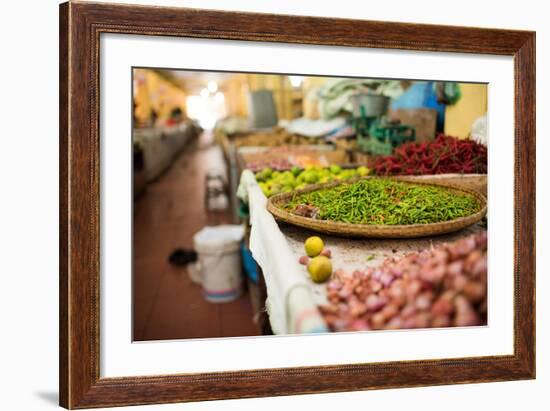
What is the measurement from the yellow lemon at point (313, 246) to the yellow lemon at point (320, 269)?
0.07 meters

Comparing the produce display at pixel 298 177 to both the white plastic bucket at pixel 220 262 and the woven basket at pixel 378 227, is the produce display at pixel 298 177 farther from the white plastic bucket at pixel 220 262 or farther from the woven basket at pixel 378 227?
the white plastic bucket at pixel 220 262

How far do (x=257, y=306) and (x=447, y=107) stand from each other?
1658 mm

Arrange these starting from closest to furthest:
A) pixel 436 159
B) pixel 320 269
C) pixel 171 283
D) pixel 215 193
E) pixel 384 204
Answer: pixel 320 269 → pixel 384 204 → pixel 436 159 → pixel 171 283 → pixel 215 193

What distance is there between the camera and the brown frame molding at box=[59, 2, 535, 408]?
1441 mm

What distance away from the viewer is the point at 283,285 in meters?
1.43

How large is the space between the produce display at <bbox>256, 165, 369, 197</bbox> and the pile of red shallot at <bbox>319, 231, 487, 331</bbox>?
0.53m

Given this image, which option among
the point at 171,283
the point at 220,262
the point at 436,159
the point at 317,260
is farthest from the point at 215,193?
the point at 317,260

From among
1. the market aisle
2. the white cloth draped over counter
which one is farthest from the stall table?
the market aisle

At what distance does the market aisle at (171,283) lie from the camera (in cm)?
324

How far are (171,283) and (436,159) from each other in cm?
248

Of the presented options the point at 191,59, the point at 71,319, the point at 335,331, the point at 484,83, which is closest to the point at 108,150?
the point at 191,59

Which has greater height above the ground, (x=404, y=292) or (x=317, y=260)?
(x=317, y=260)

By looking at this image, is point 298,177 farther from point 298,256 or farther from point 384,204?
point 298,256

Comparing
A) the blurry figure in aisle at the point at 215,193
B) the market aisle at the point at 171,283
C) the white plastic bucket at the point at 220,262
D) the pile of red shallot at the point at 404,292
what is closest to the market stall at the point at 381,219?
the pile of red shallot at the point at 404,292
